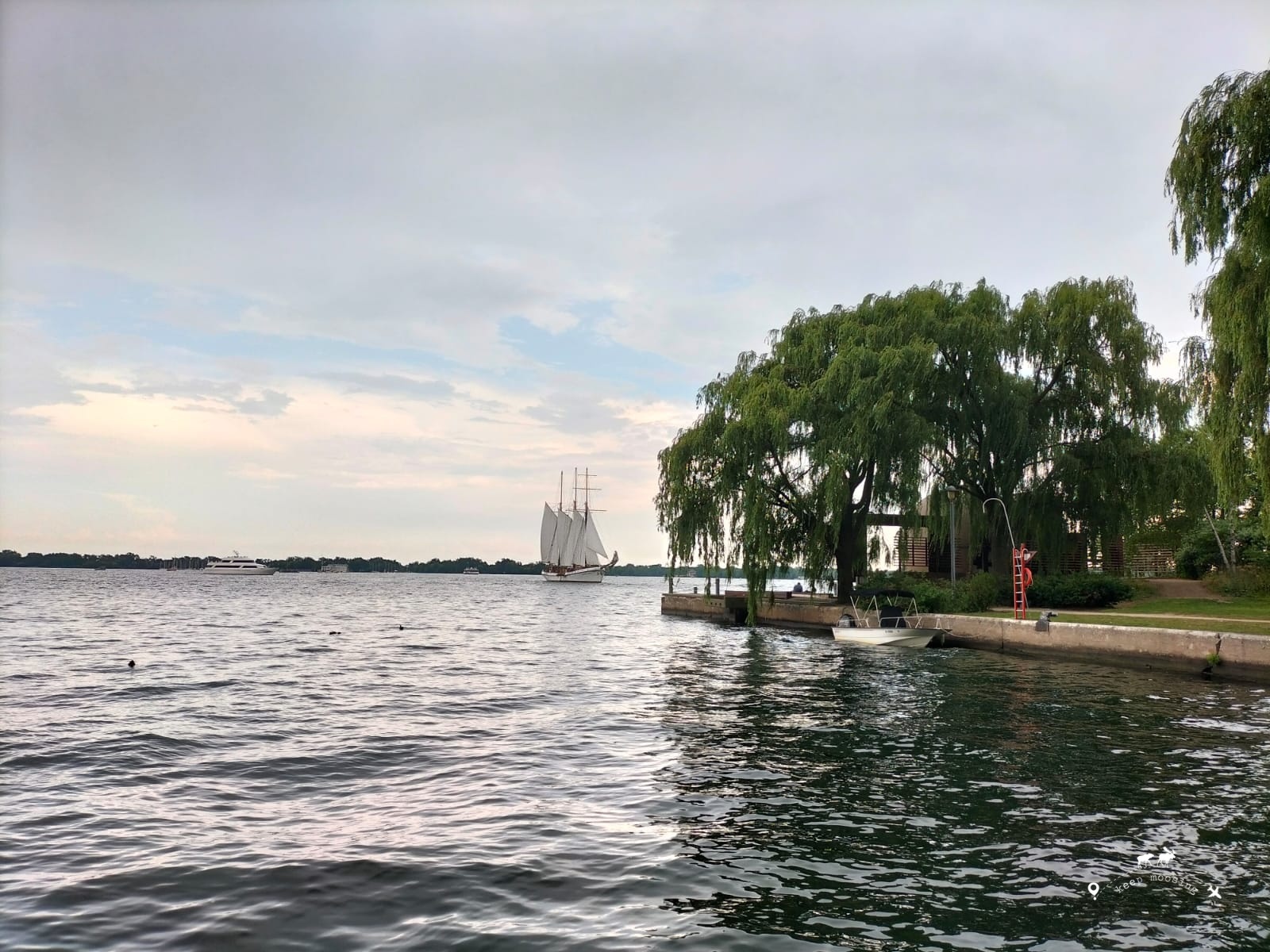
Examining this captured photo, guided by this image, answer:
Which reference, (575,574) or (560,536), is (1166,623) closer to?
(560,536)

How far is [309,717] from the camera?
17047 millimetres

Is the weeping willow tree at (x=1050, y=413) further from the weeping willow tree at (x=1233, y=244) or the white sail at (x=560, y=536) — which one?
the white sail at (x=560, y=536)

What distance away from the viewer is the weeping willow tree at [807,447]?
36188 millimetres

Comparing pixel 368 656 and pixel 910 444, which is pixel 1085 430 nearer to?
pixel 910 444

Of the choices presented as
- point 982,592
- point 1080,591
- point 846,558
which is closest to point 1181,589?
point 1080,591

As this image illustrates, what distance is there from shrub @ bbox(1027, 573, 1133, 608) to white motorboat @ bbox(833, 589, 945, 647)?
16.5 ft

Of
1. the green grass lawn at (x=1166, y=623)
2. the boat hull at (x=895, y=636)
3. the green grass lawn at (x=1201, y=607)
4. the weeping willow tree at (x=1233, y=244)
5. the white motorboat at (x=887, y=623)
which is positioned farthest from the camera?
the white motorboat at (x=887, y=623)

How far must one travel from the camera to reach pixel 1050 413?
37.9 metres

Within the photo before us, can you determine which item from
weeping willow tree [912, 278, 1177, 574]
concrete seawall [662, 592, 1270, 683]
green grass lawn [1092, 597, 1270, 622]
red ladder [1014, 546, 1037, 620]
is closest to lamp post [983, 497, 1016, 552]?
weeping willow tree [912, 278, 1177, 574]

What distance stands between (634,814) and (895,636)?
79.2 ft

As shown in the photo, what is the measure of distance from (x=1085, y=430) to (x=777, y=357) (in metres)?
13.1

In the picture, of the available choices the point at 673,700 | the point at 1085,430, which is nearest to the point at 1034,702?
the point at 673,700

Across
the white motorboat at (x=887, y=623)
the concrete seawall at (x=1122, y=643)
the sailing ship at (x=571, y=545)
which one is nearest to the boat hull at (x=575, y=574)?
the sailing ship at (x=571, y=545)

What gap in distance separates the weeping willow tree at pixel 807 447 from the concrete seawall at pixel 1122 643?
4202 millimetres
